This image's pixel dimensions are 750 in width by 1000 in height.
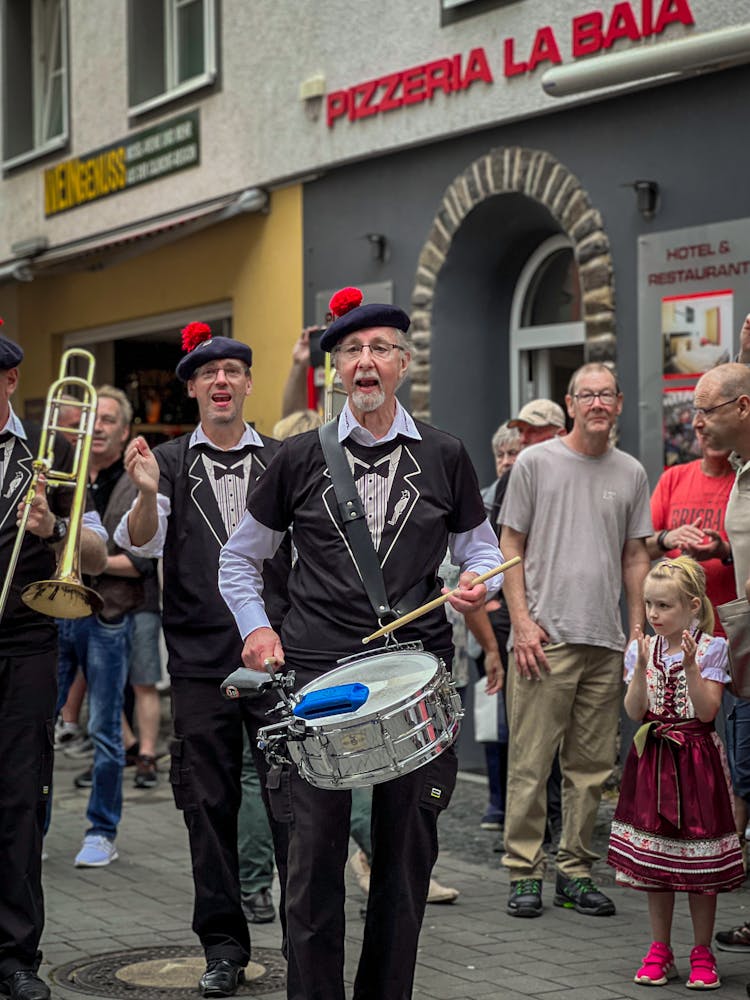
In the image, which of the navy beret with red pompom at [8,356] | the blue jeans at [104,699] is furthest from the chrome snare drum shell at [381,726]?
the blue jeans at [104,699]

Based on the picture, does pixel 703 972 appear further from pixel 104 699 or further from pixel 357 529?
pixel 104 699

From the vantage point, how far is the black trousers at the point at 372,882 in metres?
4.70

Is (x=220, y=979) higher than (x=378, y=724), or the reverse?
(x=378, y=724)

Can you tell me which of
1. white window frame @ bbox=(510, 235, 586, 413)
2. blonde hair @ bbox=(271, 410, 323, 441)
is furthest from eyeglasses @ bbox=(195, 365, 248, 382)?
white window frame @ bbox=(510, 235, 586, 413)

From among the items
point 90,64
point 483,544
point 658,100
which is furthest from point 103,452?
point 90,64

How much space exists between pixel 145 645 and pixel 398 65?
13.4ft

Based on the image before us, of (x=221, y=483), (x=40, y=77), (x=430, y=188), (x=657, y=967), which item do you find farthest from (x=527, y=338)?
(x=40, y=77)

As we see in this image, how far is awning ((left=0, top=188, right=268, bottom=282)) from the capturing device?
42.1ft

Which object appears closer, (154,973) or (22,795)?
(22,795)

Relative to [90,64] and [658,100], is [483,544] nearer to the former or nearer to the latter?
[658,100]

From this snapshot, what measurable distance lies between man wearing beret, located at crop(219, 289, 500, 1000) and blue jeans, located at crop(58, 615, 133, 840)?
3.23 meters

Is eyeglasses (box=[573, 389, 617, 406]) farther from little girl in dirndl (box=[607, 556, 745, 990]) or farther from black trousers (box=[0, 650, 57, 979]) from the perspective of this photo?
black trousers (box=[0, 650, 57, 979])

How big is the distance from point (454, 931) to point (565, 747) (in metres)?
0.95

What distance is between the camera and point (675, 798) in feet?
19.7
